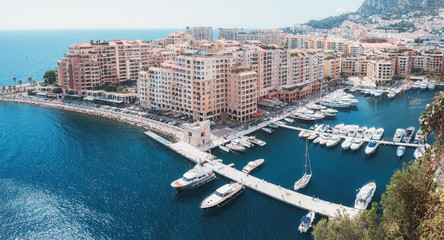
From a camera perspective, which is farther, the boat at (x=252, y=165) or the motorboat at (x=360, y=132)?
the motorboat at (x=360, y=132)

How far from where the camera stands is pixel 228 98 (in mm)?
77312

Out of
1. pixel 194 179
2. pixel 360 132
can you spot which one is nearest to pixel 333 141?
pixel 360 132

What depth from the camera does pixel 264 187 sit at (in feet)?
157

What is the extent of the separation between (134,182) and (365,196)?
30642 mm

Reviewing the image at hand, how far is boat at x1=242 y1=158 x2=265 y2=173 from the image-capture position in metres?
53.4

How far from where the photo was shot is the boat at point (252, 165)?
53.4 metres

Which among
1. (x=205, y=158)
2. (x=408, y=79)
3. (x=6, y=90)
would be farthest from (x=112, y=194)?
(x=408, y=79)

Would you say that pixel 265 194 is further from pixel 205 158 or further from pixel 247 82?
pixel 247 82

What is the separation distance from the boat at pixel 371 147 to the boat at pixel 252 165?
59.2 feet

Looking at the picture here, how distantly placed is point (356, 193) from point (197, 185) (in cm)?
2088

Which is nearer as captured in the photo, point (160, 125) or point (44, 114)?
point (160, 125)

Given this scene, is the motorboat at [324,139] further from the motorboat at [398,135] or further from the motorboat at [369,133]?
the motorboat at [398,135]

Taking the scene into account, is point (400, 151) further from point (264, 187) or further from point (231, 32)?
point (231, 32)

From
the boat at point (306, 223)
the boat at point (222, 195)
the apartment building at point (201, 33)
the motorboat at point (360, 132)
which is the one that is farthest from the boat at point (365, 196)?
the apartment building at point (201, 33)
